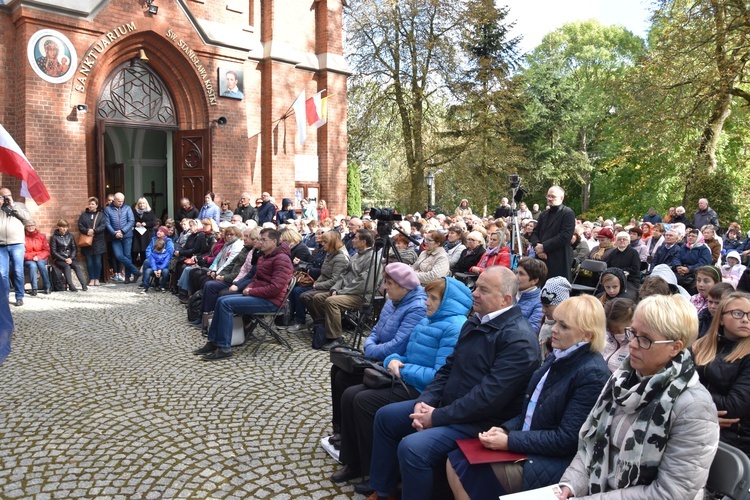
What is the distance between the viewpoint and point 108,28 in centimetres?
1253

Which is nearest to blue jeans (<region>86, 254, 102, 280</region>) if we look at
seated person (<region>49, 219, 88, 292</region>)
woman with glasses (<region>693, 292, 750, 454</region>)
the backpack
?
seated person (<region>49, 219, 88, 292</region>)

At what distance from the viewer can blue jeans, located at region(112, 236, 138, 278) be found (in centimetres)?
1256

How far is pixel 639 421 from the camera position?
234 centimetres

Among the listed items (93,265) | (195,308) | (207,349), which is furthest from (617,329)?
(93,265)

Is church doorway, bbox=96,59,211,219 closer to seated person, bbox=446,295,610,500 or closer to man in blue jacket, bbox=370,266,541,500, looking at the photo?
man in blue jacket, bbox=370,266,541,500

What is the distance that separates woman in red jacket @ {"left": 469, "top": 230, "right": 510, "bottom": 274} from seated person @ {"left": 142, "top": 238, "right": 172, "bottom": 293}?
6.46m

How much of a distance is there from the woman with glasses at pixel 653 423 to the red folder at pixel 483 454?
320 millimetres

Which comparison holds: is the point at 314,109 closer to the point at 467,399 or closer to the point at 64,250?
the point at 64,250

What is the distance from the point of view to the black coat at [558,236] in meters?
7.18

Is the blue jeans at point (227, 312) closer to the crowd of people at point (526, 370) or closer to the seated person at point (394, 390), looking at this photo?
the crowd of people at point (526, 370)

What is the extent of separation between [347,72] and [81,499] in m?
15.2

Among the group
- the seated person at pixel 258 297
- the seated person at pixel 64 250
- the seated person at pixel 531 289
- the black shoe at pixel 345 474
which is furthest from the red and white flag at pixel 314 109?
the black shoe at pixel 345 474

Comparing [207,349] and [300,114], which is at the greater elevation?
[300,114]

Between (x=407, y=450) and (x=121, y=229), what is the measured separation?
11.0 m
